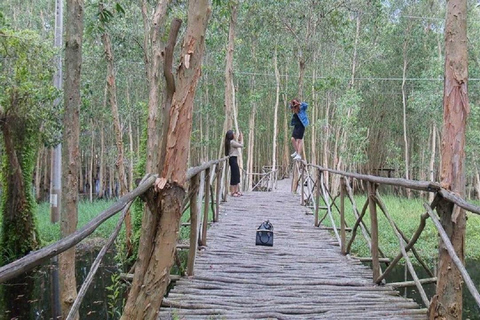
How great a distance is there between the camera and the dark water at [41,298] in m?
7.25

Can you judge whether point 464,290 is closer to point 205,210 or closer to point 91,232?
point 205,210

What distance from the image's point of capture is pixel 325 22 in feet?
52.7

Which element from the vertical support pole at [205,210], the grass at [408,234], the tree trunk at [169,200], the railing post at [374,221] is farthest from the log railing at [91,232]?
the grass at [408,234]

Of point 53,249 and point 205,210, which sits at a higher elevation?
point 53,249

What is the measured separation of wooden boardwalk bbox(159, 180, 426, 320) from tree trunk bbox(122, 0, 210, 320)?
0.84 metres

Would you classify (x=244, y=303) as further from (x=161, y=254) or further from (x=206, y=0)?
(x=206, y=0)

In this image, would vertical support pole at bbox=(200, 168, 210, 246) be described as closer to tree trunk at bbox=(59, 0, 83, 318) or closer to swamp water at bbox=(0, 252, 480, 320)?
tree trunk at bbox=(59, 0, 83, 318)

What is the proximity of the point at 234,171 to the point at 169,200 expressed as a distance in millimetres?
6778

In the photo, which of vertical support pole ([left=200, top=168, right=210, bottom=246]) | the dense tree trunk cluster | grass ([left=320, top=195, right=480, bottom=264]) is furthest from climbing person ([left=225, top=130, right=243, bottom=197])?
vertical support pole ([left=200, top=168, right=210, bottom=246])

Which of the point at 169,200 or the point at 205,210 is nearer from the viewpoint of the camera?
the point at 169,200

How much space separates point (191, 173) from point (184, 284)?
102 centimetres

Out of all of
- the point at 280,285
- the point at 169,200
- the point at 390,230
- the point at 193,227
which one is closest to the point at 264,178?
the point at 390,230

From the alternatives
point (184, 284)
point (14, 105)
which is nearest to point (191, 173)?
point (184, 284)

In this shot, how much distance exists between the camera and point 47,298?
25.9 feet
